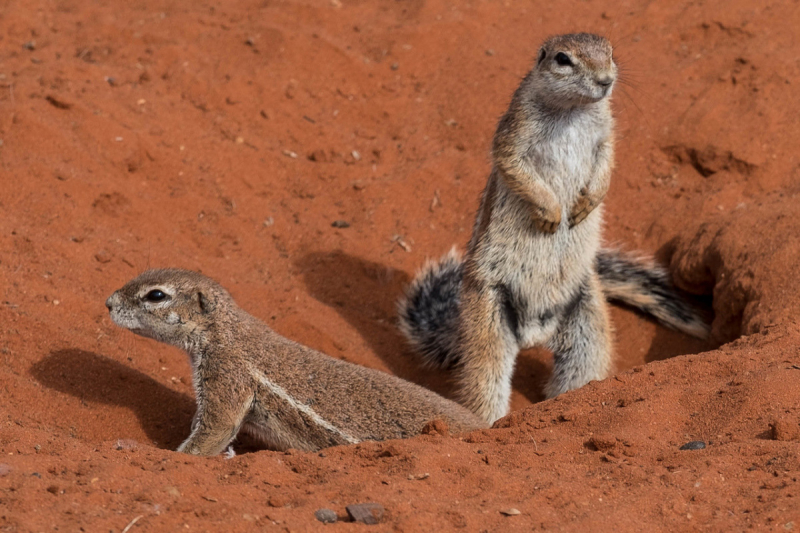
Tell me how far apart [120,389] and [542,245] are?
318cm

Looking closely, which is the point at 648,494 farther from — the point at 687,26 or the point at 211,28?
the point at 211,28

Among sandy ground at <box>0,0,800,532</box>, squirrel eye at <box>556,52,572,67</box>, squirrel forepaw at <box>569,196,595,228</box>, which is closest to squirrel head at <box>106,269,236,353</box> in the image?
sandy ground at <box>0,0,800,532</box>

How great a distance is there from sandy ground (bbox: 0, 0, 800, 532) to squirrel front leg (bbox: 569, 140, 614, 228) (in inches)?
50.8

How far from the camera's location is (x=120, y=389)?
6.33 meters

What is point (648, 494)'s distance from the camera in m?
4.15

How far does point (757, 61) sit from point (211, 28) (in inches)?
235

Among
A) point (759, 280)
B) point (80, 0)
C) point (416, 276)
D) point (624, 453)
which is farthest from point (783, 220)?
point (80, 0)

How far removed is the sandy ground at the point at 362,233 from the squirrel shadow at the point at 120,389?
0.02 m

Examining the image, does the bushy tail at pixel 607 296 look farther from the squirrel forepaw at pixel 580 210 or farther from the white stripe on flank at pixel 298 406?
the white stripe on flank at pixel 298 406

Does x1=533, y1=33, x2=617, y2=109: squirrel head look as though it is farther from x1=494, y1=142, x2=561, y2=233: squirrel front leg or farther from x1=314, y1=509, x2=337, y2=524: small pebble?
x1=314, y1=509, x2=337, y2=524: small pebble

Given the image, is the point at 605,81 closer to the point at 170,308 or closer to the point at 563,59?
the point at 563,59

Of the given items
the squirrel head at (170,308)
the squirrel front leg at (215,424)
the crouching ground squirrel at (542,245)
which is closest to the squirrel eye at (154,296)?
the squirrel head at (170,308)

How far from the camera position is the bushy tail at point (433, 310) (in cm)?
771

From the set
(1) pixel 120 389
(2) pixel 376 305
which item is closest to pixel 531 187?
(2) pixel 376 305
